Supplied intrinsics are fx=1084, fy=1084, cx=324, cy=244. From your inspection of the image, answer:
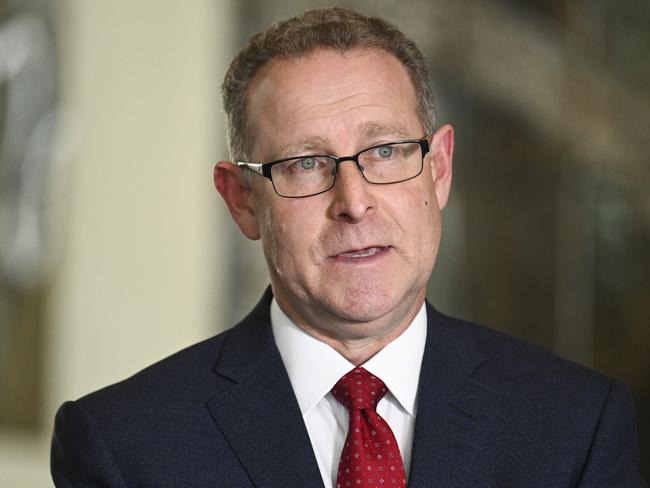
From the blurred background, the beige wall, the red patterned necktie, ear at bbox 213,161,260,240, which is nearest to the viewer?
the red patterned necktie

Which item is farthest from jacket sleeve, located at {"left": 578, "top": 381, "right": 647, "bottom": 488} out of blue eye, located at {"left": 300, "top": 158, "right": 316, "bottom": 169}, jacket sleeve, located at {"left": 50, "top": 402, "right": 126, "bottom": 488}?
jacket sleeve, located at {"left": 50, "top": 402, "right": 126, "bottom": 488}

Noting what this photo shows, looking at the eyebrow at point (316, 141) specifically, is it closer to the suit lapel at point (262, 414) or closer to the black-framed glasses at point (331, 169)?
the black-framed glasses at point (331, 169)

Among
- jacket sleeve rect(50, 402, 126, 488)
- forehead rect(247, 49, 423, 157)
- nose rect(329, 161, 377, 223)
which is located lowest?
jacket sleeve rect(50, 402, 126, 488)

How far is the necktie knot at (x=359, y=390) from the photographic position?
2309mm

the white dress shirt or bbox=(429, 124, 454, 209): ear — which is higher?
bbox=(429, 124, 454, 209): ear

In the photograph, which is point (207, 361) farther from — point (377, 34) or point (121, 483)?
point (377, 34)

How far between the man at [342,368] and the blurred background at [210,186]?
70.0 inches

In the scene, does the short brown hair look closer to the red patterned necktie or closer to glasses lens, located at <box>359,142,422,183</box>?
glasses lens, located at <box>359,142,422,183</box>

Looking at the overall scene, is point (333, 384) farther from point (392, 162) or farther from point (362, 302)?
point (392, 162)

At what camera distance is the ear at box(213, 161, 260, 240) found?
2561mm

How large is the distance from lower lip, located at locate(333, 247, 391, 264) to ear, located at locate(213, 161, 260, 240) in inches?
12.2

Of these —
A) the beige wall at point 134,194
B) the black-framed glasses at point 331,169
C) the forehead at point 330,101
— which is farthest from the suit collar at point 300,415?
the beige wall at point 134,194

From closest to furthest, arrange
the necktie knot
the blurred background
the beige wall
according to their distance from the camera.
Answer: the necktie knot, the blurred background, the beige wall

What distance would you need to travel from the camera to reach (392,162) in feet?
7.76
